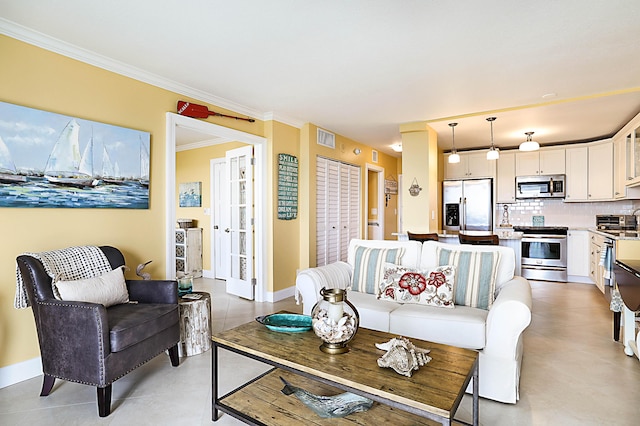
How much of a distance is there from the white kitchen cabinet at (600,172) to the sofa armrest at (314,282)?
17.0 feet

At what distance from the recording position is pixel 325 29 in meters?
2.40

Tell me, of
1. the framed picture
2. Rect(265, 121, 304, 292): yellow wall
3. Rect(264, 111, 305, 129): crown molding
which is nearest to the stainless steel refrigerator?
Rect(265, 121, 304, 292): yellow wall

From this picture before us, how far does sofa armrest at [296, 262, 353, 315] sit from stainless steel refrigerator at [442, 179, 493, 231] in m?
4.30

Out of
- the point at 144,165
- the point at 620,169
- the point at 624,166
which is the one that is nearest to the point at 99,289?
the point at 144,165

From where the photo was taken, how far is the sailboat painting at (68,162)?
239cm

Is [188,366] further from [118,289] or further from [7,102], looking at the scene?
[7,102]

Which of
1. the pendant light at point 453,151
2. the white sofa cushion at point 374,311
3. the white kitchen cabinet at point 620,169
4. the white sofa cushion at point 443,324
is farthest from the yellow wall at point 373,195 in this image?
the white sofa cushion at point 443,324

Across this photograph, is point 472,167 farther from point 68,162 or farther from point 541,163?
point 68,162

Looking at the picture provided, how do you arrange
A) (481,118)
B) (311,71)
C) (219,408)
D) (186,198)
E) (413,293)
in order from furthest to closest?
(186,198), (481,118), (311,71), (413,293), (219,408)

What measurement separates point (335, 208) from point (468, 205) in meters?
2.74

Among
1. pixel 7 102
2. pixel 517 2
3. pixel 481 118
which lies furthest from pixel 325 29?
pixel 481 118

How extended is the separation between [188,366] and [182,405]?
58 cm

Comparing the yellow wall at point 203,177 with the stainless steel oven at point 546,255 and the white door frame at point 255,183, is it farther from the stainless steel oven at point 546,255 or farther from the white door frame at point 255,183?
the stainless steel oven at point 546,255

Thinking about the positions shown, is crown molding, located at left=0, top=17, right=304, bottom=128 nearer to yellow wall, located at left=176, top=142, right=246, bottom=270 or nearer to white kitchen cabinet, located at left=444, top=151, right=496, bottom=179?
yellow wall, located at left=176, top=142, right=246, bottom=270
